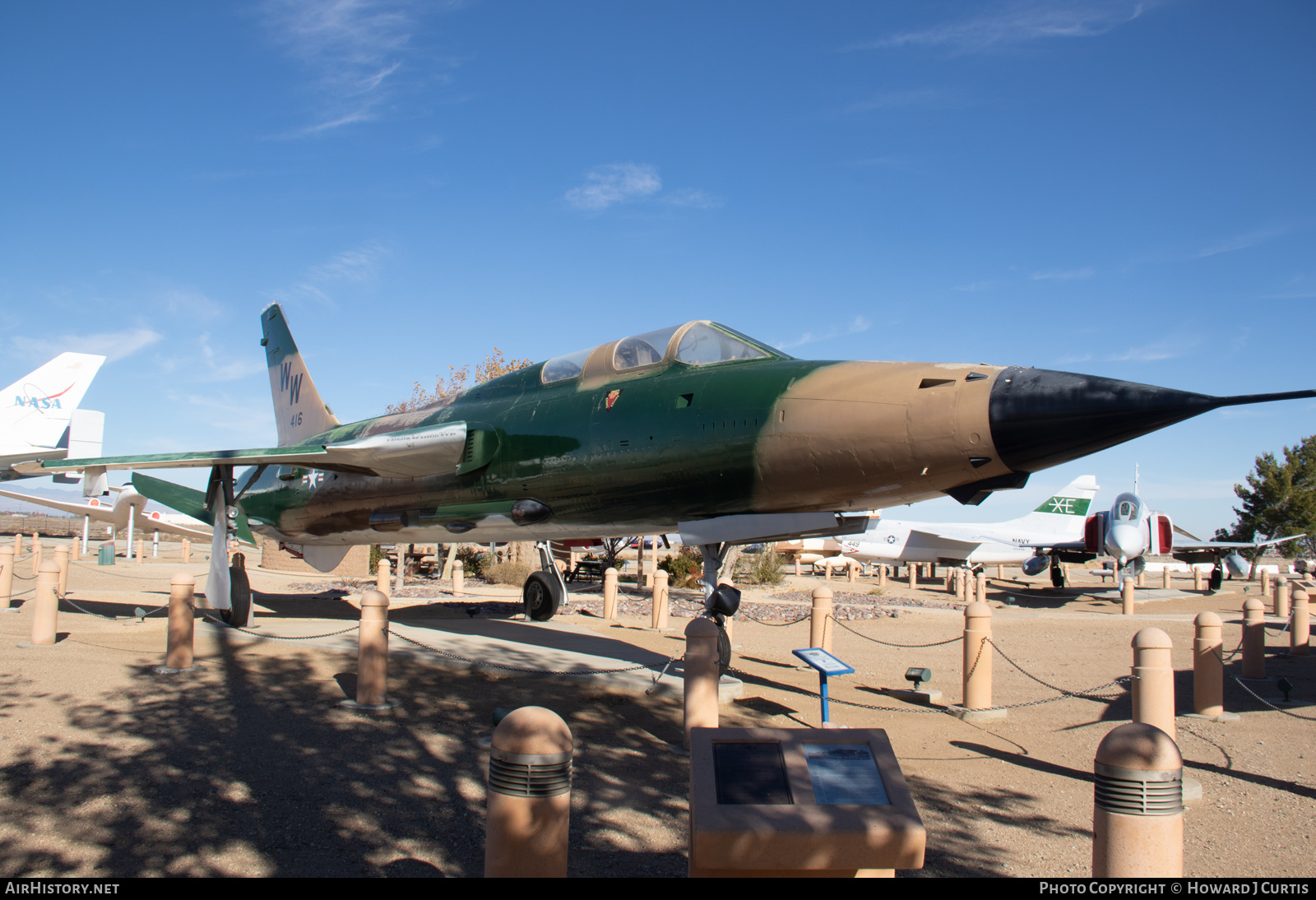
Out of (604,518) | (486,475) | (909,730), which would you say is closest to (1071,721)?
(909,730)

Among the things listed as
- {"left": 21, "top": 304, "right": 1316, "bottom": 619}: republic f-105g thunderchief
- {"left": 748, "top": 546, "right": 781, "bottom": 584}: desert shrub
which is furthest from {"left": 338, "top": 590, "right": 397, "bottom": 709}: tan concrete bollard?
{"left": 748, "top": 546, "right": 781, "bottom": 584}: desert shrub

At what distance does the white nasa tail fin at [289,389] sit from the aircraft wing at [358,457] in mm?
3470

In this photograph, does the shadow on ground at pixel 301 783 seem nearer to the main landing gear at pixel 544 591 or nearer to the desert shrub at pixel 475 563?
the main landing gear at pixel 544 591

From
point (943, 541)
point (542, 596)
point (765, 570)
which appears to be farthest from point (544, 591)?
point (943, 541)

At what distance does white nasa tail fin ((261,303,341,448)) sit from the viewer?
43.8 ft

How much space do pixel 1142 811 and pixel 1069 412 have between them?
2.65 meters

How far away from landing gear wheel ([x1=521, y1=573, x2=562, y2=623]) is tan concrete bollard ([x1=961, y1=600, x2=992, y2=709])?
19.3 feet

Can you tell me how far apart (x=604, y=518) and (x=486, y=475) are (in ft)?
5.06

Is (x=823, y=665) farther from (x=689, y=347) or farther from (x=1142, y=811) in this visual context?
(x=1142, y=811)

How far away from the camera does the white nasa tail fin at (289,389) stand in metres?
13.3

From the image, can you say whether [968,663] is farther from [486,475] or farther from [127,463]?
[127,463]

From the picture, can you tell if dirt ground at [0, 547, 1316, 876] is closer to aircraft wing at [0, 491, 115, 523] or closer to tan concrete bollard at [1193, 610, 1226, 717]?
tan concrete bollard at [1193, 610, 1226, 717]

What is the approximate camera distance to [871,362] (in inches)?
231

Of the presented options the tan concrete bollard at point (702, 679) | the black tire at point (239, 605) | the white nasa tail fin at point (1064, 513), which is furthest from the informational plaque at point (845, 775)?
the white nasa tail fin at point (1064, 513)
